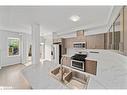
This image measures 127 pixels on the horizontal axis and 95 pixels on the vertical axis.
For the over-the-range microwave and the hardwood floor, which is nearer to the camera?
the hardwood floor

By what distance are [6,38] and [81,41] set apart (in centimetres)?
477

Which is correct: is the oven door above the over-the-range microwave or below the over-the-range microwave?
below

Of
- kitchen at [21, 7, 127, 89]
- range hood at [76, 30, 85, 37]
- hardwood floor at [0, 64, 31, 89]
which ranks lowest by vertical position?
hardwood floor at [0, 64, 31, 89]

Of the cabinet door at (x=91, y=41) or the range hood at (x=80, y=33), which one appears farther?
the range hood at (x=80, y=33)

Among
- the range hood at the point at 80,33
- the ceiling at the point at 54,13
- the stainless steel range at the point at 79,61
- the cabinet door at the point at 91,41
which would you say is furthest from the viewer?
the range hood at the point at 80,33

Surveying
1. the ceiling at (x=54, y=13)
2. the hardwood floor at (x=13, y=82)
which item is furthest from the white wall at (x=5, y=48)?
the ceiling at (x=54, y=13)

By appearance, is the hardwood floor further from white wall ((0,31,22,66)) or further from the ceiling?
white wall ((0,31,22,66))

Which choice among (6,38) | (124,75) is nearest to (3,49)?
(6,38)

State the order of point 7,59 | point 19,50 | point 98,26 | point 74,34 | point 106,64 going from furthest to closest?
point 19,50
point 7,59
point 74,34
point 98,26
point 106,64

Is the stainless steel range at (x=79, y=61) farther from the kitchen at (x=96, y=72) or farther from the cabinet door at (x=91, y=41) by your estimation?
the cabinet door at (x=91, y=41)

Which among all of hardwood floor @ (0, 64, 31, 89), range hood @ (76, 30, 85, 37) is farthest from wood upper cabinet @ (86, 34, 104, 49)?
hardwood floor @ (0, 64, 31, 89)

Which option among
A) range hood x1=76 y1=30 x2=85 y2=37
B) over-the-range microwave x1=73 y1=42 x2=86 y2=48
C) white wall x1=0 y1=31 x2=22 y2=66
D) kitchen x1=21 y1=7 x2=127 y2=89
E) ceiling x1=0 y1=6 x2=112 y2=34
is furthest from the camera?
white wall x1=0 y1=31 x2=22 y2=66
